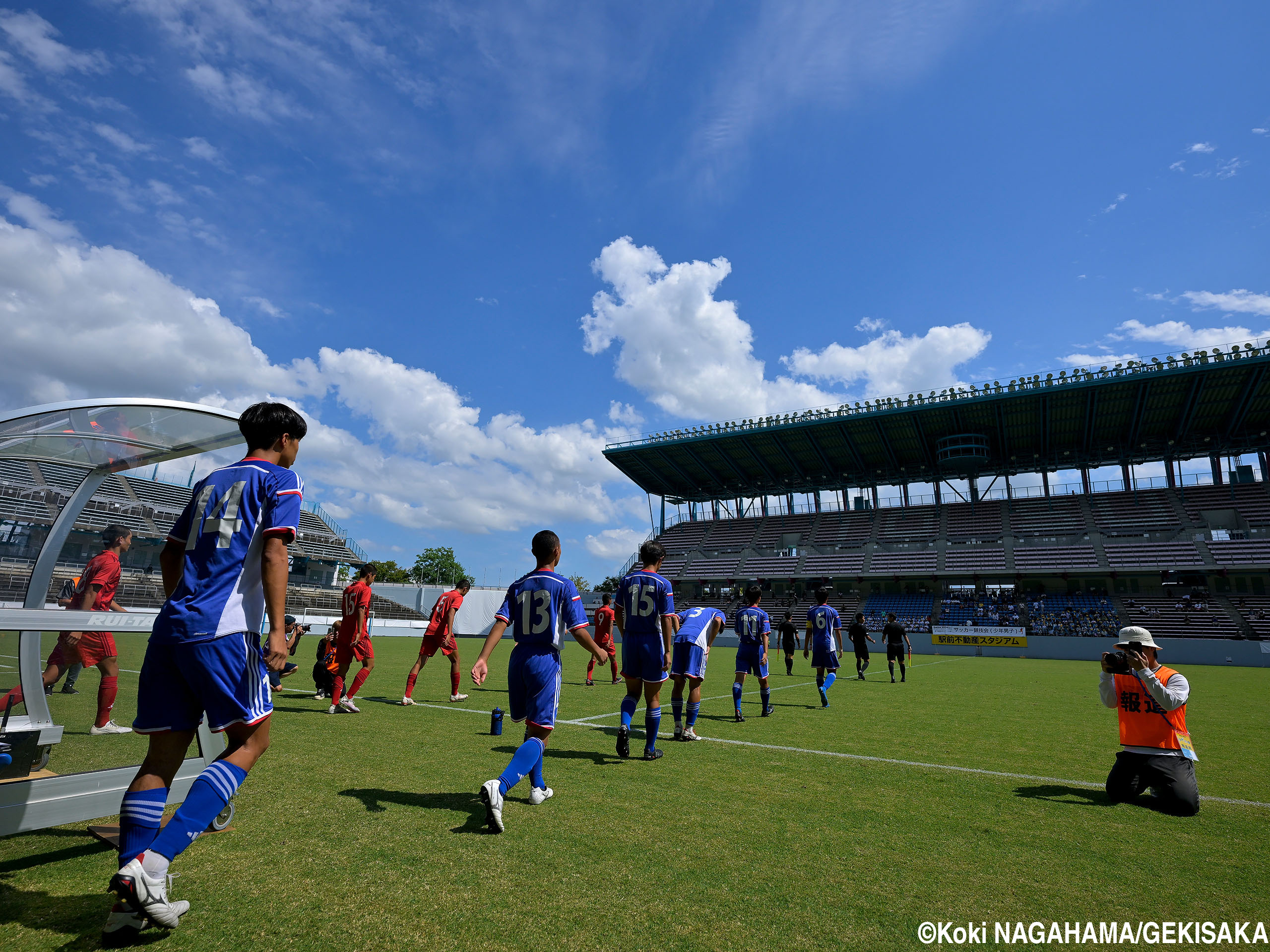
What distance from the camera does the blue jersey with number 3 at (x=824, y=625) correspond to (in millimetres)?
10930

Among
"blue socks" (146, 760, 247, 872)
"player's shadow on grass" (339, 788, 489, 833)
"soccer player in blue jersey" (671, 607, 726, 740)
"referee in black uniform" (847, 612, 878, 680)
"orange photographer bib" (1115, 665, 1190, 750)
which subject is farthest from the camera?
"referee in black uniform" (847, 612, 878, 680)

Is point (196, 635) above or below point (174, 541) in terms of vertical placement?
below

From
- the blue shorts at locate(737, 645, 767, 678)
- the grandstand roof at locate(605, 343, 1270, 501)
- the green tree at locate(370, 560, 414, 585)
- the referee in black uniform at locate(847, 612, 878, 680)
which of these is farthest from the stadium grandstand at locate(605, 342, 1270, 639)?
the green tree at locate(370, 560, 414, 585)

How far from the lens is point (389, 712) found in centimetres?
862

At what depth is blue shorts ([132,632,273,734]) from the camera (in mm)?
2631

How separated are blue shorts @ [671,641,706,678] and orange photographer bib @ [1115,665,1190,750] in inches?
157

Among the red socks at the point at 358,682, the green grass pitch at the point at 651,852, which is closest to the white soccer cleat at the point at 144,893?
the green grass pitch at the point at 651,852

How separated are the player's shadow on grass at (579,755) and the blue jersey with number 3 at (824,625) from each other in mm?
5824

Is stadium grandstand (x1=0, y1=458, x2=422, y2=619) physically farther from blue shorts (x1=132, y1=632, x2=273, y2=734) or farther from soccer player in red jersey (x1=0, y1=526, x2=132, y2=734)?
blue shorts (x1=132, y1=632, x2=273, y2=734)

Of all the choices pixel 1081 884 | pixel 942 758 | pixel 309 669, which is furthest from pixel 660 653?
pixel 309 669

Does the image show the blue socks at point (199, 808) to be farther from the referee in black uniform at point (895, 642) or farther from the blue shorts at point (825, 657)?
the referee in black uniform at point (895, 642)

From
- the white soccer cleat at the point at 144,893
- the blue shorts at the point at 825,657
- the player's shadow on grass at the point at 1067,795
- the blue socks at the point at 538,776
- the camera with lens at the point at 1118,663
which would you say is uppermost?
the camera with lens at the point at 1118,663

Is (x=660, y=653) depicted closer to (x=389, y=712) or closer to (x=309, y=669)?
(x=389, y=712)

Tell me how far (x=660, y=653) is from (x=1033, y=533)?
43.4 meters
